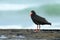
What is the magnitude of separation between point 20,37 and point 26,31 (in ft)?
5.68

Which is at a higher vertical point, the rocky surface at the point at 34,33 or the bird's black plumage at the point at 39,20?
the bird's black plumage at the point at 39,20

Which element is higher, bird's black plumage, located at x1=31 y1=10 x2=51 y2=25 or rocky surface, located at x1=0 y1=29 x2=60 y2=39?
bird's black plumage, located at x1=31 y1=10 x2=51 y2=25

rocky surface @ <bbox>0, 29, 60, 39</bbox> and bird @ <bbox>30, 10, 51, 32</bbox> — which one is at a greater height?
bird @ <bbox>30, 10, 51, 32</bbox>

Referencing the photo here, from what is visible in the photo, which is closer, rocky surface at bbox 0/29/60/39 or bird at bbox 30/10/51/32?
rocky surface at bbox 0/29/60/39

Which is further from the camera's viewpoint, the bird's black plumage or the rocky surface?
the bird's black plumage

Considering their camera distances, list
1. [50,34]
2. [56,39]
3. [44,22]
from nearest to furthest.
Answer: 1. [56,39]
2. [50,34]
3. [44,22]

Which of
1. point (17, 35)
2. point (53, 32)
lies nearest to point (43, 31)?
point (53, 32)

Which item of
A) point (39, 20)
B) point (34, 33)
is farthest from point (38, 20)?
point (34, 33)

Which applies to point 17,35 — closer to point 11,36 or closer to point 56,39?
point 11,36

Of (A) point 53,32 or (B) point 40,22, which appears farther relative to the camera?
(B) point 40,22

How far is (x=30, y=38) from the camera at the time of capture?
16516mm

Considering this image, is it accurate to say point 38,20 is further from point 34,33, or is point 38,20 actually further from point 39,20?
point 34,33

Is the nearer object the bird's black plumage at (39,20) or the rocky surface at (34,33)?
the rocky surface at (34,33)

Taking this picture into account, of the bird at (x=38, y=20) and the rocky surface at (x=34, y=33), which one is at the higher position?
the bird at (x=38, y=20)
